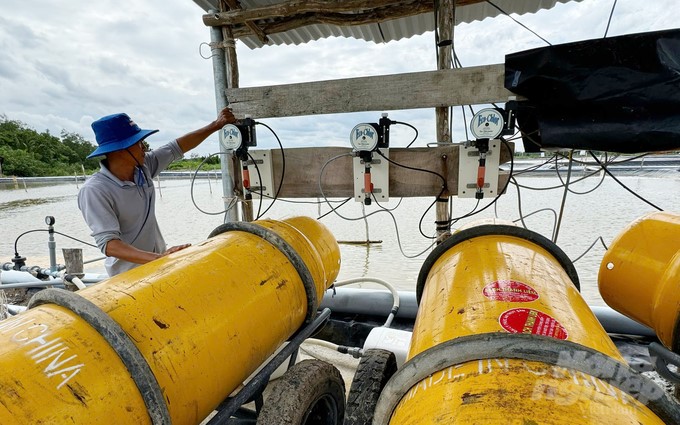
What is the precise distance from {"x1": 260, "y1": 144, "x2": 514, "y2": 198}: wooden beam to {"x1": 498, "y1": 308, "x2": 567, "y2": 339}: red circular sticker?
1.55 meters

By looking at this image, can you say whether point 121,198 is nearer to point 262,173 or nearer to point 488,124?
point 262,173

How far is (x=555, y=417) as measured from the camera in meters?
0.69

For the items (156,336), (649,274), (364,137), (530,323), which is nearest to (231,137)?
(364,137)

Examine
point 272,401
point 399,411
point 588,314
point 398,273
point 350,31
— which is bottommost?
point 398,273

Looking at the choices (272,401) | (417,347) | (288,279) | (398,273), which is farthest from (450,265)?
(398,273)

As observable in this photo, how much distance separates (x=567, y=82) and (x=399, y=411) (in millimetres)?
2099

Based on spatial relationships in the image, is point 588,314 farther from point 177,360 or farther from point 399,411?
point 177,360

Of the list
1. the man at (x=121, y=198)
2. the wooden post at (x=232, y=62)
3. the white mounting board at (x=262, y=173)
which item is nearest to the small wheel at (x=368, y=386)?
the man at (x=121, y=198)

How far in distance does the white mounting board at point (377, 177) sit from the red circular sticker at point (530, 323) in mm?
1527

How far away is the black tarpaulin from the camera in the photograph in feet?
6.14

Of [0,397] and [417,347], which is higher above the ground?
[0,397]

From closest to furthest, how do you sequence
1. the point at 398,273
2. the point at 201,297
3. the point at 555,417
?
the point at 555,417 → the point at 201,297 → the point at 398,273

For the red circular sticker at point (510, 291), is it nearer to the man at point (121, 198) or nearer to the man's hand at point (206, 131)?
the man at point (121, 198)

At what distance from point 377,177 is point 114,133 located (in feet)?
5.63
